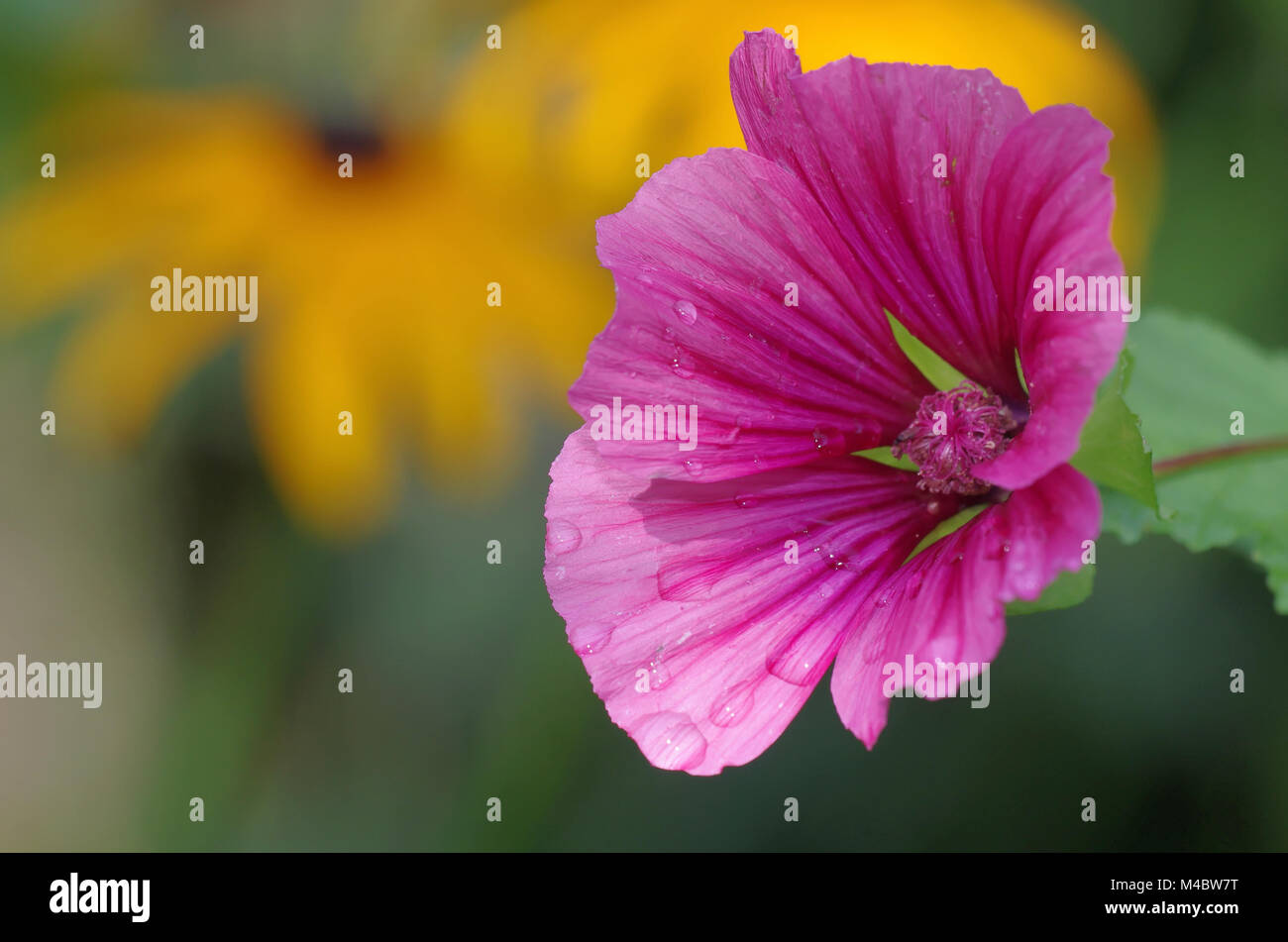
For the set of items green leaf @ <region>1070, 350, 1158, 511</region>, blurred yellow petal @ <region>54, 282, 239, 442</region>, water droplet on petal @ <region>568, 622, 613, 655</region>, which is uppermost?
blurred yellow petal @ <region>54, 282, 239, 442</region>

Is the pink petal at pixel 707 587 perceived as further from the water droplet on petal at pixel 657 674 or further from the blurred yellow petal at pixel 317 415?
the blurred yellow petal at pixel 317 415

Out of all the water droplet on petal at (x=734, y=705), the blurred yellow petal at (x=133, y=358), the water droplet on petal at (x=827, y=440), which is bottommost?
the water droplet on petal at (x=734, y=705)

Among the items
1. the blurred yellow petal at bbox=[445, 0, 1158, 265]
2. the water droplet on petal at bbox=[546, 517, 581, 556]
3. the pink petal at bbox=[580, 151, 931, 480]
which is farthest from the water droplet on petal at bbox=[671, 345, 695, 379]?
the blurred yellow petal at bbox=[445, 0, 1158, 265]

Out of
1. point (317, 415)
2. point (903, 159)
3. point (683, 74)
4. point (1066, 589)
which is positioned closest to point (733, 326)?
point (903, 159)

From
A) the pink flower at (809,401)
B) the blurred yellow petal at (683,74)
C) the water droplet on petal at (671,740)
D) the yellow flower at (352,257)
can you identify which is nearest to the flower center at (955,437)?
the pink flower at (809,401)

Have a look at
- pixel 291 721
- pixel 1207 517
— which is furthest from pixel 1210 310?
pixel 291 721

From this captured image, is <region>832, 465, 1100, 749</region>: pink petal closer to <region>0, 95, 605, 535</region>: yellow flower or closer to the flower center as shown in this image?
the flower center
